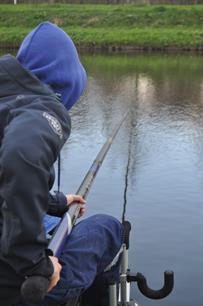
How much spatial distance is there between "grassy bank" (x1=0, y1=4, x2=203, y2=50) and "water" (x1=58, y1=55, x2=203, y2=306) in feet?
45.0

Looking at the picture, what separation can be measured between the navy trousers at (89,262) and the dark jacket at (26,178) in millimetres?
315

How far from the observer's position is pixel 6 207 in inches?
69.9

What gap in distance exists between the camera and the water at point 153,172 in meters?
5.14

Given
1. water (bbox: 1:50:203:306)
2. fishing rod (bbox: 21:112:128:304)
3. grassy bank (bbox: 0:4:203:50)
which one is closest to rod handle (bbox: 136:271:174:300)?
fishing rod (bbox: 21:112:128:304)

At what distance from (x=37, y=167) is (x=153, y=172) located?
589cm

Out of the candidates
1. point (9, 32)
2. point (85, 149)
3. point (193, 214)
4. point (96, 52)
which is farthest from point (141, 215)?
point (9, 32)

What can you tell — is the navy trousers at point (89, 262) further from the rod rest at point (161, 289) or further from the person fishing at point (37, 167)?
the rod rest at point (161, 289)

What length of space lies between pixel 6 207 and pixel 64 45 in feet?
2.13

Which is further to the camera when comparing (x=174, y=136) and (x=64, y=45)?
(x=174, y=136)

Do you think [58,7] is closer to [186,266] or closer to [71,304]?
[186,266]

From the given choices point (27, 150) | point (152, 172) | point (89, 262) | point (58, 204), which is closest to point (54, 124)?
point (27, 150)

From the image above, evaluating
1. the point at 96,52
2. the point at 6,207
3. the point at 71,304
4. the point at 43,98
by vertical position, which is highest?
the point at 43,98

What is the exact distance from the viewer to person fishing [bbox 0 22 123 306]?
1.76 m

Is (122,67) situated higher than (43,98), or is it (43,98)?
(43,98)
